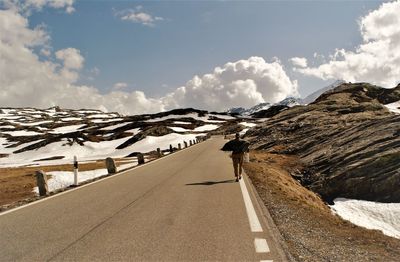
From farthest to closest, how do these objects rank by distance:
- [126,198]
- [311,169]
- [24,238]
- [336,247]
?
[311,169], [126,198], [24,238], [336,247]

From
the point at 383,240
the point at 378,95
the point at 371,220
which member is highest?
the point at 378,95

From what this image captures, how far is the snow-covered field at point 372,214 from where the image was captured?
42.7 feet

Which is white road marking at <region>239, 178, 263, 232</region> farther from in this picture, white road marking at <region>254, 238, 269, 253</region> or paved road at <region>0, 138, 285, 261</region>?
white road marking at <region>254, 238, 269, 253</region>

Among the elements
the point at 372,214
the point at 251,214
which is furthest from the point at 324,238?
the point at 372,214

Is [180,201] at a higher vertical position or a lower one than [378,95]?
lower

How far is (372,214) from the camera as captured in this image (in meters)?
14.1

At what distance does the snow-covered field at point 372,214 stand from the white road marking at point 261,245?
24.9 ft

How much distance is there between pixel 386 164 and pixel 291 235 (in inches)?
460

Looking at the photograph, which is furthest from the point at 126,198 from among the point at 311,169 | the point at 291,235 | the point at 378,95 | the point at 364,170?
the point at 378,95

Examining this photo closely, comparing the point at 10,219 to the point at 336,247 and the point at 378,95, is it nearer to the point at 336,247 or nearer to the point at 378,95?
the point at 336,247

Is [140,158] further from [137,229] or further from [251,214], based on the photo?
[137,229]

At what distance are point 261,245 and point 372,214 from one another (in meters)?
9.65

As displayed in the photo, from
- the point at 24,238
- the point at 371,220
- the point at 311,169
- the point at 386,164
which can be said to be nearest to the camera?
the point at 24,238

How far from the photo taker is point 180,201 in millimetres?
10898
